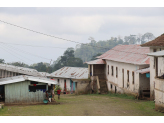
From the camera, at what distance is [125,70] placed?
29641 mm

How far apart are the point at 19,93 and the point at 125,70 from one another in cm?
1385

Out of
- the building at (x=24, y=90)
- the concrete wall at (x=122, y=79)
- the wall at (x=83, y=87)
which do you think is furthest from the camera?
the wall at (x=83, y=87)

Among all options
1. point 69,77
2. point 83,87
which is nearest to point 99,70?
point 83,87

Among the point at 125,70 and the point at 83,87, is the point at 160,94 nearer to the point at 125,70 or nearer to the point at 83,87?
the point at 125,70

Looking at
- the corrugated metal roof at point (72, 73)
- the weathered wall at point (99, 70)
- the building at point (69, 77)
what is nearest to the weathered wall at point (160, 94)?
the weathered wall at point (99, 70)

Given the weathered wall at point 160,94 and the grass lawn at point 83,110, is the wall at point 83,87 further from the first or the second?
the weathered wall at point 160,94

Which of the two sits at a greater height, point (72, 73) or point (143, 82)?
point (143, 82)

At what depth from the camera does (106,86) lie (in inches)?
1432

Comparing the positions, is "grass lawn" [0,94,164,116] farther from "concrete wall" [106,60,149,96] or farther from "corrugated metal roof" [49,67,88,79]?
"corrugated metal roof" [49,67,88,79]

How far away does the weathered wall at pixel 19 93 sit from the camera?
2034 cm

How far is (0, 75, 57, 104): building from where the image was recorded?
2028 cm

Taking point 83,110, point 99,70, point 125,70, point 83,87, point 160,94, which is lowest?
point 83,87

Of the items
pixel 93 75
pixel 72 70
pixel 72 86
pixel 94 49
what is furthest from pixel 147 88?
pixel 94 49
